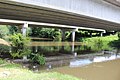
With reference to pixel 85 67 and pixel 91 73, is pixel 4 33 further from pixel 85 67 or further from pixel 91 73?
pixel 91 73

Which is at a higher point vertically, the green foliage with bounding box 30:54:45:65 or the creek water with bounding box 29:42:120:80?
the green foliage with bounding box 30:54:45:65

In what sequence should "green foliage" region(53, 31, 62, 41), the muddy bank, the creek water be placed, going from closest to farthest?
the muddy bank → the creek water → "green foliage" region(53, 31, 62, 41)

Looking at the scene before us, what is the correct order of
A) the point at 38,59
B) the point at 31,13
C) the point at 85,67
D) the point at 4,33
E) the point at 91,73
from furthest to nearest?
1. the point at 4,33
2. the point at 31,13
3. the point at 85,67
4. the point at 38,59
5. the point at 91,73

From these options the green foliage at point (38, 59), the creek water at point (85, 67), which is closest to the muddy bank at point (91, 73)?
the creek water at point (85, 67)

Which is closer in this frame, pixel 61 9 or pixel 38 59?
pixel 61 9

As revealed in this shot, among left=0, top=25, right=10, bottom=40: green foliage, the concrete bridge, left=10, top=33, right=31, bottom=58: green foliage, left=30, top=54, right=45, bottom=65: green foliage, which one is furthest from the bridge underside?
left=0, top=25, right=10, bottom=40: green foliage

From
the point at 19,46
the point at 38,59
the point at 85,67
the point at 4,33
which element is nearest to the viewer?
the point at 38,59

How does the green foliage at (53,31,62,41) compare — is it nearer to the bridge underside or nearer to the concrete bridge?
the concrete bridge

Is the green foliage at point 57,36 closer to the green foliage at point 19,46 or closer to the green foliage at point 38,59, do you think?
the green foliage at point 19,46

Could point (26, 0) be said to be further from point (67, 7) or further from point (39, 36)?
point (39, 36)

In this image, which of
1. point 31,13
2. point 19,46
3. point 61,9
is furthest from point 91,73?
point 31,13

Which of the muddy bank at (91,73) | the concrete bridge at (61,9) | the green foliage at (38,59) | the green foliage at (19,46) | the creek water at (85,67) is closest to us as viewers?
the muddy bank at (91,73)

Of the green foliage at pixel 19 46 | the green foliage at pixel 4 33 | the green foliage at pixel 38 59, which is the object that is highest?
the green foliage at pixel 4 33

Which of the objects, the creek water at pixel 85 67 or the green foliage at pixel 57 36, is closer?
the creek water at pixel 85 67
